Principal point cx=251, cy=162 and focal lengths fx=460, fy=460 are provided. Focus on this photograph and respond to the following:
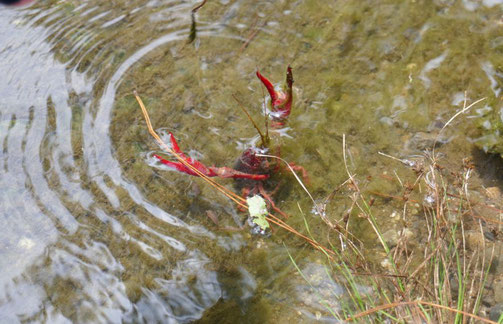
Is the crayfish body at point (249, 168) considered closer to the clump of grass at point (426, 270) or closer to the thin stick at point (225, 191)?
the thin stick at point (225, 191)

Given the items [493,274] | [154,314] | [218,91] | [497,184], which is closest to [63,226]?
[154,314]

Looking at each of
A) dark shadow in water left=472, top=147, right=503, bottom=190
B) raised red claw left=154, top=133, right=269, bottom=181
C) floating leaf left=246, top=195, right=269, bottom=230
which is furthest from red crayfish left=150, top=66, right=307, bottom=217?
dark shadow in water left=472, top=147, right=503, bottom=190

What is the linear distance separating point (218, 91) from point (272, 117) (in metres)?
0.53

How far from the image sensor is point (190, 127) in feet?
11.8

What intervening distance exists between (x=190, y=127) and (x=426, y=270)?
1.99m

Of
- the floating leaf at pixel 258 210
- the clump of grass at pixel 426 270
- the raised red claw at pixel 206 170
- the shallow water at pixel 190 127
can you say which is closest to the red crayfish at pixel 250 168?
the raised red claw at pixel 206 170

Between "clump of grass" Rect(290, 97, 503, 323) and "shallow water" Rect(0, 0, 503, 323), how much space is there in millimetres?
192

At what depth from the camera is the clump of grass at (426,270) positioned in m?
2.45

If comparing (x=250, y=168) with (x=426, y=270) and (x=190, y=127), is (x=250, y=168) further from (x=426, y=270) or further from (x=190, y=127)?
(x=426, y=270)

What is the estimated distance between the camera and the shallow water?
2.94 m

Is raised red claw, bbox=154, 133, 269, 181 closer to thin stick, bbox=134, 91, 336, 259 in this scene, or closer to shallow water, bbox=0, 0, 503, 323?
thin stick, bbox=134, 91, 336, 259

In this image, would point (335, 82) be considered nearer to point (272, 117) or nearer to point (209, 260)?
point (272, 117)

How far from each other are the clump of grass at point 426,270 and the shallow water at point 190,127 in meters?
0.19

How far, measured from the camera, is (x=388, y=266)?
2.91 metres
